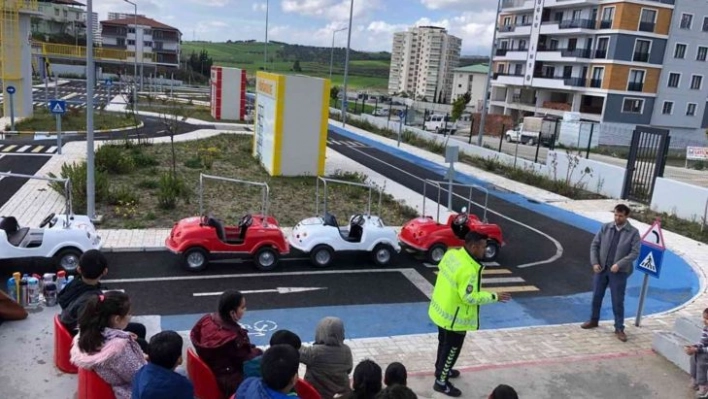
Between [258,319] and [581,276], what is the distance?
688 cm

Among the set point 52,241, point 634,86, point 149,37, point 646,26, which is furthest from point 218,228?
point 149,37

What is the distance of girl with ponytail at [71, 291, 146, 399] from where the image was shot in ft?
14.7

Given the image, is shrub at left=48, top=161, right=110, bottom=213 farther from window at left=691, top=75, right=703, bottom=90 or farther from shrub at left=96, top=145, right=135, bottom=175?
window at left=691, top=75, right=703, bottom=90

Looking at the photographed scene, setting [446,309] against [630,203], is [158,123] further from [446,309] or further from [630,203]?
[446,309]

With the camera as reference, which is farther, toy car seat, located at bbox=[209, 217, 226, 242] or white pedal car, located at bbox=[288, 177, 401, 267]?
white pedal car, located at bbox=[288, 177, 401, 267]

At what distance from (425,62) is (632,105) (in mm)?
86637

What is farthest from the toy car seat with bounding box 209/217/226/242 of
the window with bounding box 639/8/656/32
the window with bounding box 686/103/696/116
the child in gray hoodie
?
the window with bounding box 686/103/696/116

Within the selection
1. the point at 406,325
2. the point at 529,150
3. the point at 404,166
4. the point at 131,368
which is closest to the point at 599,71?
the point at 529,150

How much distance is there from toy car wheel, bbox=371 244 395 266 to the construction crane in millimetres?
25239

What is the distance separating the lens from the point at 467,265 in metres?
5.75

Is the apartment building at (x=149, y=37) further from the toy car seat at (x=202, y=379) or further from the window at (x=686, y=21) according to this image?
the toy car seat at (x=202, y=379)

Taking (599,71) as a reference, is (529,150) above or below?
below

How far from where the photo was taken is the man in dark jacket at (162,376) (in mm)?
4055

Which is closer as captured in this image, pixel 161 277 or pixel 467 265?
pixel 467 265
